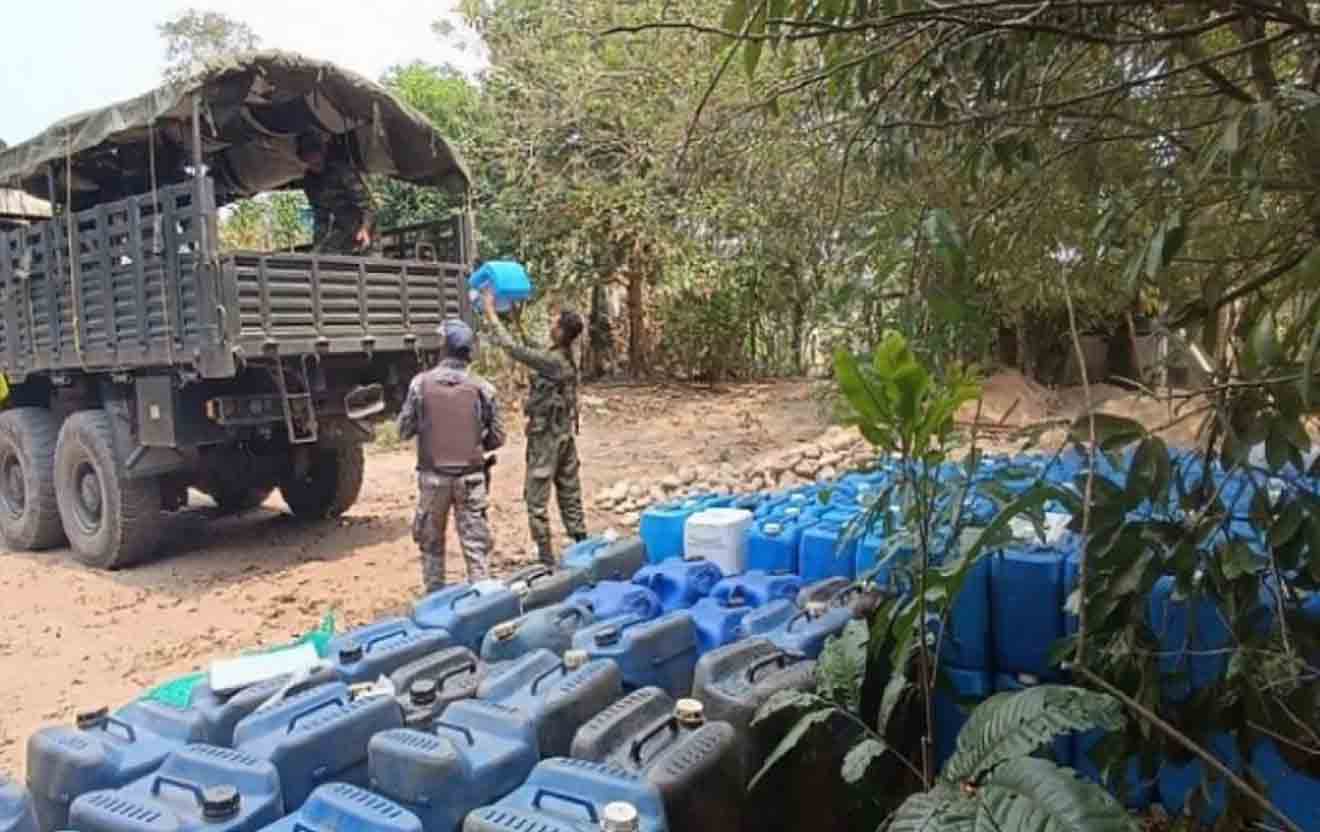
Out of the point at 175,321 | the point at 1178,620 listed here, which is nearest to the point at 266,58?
the point at 175,321

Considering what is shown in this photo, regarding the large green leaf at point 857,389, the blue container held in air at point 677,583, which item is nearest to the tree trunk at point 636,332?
the blue container held in air at point 677,583

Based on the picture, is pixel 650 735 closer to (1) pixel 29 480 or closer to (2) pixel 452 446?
(2) pixel 452 446

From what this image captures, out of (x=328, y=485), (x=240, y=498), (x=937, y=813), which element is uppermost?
(x=937, y=813)

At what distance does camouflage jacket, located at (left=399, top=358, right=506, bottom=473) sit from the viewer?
4938mm

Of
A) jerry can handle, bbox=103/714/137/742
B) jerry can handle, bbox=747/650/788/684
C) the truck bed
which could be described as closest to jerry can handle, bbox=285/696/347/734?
jerry can handle, bbox=103/714/137/742

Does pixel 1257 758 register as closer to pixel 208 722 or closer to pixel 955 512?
pixel 955 512

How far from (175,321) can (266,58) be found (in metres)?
1.54

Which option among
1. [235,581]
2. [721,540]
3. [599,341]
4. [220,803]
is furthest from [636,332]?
[220,803]

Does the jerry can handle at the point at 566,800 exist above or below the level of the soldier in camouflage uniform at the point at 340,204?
below

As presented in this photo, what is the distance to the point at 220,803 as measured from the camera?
1766 millimetres

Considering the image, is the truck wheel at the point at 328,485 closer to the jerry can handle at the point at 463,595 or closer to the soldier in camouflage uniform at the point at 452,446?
the soldier in camouflage uniform at the point at 452,446

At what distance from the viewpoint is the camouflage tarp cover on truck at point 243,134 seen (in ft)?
18.0

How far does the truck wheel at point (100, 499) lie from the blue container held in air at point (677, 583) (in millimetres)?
4199

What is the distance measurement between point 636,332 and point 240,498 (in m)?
7.75
